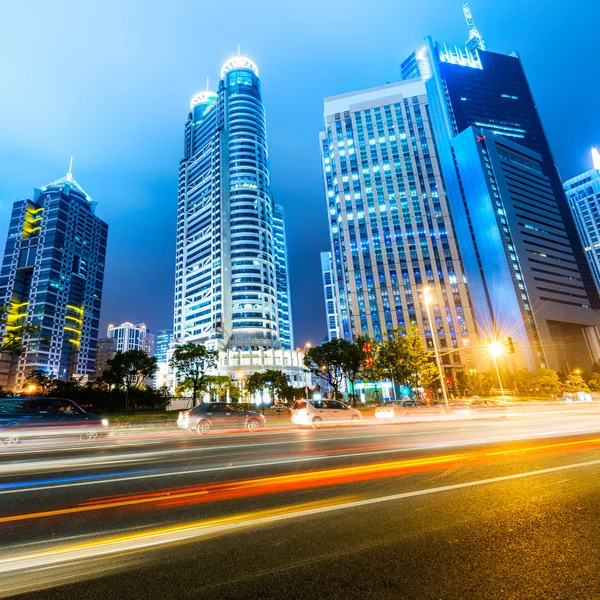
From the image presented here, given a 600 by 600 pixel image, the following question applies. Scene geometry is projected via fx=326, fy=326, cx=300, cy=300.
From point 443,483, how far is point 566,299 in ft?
451

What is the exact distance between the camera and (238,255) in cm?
12725

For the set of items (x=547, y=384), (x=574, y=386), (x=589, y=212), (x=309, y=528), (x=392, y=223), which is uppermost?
(x=589, y=212)

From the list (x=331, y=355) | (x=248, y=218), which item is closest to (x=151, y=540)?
(x=331, y=355)

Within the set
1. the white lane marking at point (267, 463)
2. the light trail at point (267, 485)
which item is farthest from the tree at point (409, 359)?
the light trail at point (267, 485)

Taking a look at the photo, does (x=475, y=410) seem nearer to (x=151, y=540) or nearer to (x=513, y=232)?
(x=151, y=540)

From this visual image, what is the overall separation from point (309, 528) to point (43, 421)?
1726 centimetres

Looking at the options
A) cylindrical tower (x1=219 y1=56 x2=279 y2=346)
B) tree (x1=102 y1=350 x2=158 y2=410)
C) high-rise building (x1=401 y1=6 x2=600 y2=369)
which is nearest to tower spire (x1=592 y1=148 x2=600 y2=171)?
high-rise building (x1=401 y1=6 x2=600 y2=369)

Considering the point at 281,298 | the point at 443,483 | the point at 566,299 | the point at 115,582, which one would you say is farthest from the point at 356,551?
the point at 281,298

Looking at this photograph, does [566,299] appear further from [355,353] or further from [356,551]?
[356,551]

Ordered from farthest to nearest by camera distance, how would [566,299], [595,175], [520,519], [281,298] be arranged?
[281,298] < [595,175] < [566,299] < [520,519]

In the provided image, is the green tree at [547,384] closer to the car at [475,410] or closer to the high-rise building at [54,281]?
the car at [475,410]

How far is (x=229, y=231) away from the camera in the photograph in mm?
130000

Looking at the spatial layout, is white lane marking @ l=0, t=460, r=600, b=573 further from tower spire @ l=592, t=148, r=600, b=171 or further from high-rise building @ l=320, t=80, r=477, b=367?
tower spire @ l=592, t=148, r=600, b=171

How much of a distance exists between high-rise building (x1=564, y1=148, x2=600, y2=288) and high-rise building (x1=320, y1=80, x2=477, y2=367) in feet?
351
